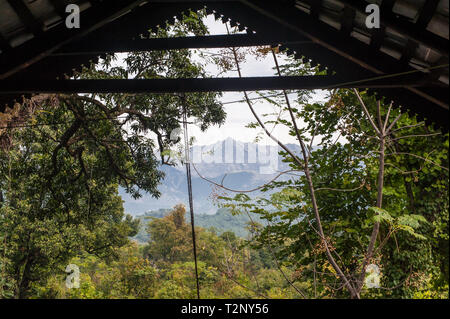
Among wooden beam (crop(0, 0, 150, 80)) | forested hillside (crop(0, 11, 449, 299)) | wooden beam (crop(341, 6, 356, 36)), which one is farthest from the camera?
forested hillside (crop(0, 11, 449, 299))

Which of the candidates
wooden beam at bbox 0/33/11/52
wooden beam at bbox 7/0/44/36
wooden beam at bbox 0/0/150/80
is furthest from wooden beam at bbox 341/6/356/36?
wooden beam at bbox 0/33/11/52

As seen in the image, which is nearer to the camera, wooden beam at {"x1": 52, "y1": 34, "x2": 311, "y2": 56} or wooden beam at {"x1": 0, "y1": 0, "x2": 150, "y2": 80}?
wooden beam at {"x1": 0, "y1": 0, "x2": 150, "y2": 80}

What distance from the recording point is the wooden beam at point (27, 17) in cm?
193

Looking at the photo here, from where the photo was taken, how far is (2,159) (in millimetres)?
6898

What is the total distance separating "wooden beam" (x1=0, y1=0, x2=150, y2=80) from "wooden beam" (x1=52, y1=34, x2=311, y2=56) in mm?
96

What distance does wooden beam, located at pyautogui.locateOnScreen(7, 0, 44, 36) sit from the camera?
6.34 feet

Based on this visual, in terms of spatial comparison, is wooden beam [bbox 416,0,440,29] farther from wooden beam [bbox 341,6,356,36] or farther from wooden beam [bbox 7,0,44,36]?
wooden beam [bbox 7,0,44,36]

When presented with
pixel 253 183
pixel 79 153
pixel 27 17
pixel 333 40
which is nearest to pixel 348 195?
pixel 253 183

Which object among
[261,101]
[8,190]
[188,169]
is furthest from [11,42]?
[8,190]

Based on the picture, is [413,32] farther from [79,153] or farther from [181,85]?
[79,153]

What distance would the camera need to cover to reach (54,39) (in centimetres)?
204

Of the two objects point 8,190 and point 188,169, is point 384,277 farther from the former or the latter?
point 8,190

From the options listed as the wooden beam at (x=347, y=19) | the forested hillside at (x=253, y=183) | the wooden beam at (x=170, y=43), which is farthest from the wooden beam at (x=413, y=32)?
the wooden beam at (x=170, y=43)
